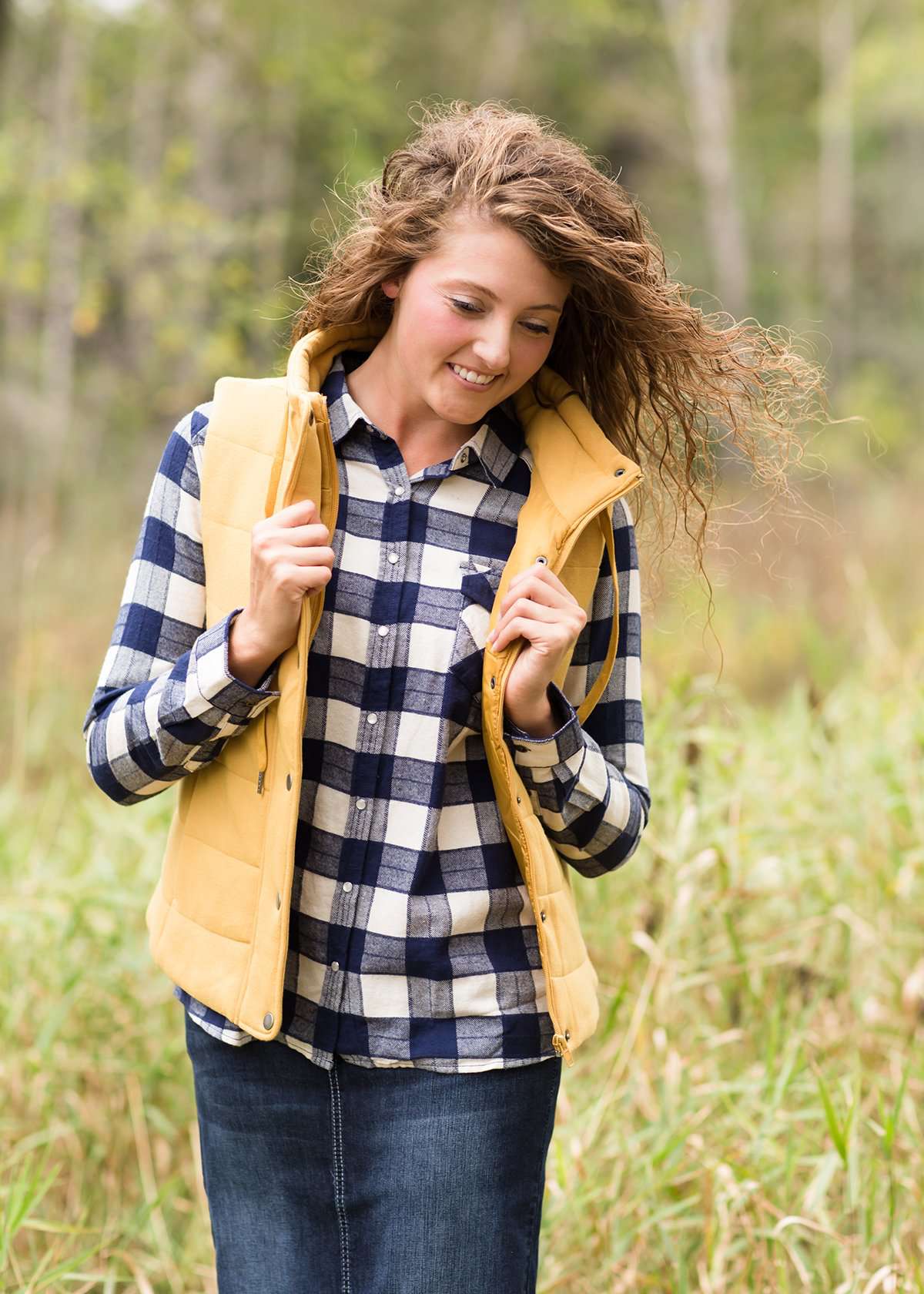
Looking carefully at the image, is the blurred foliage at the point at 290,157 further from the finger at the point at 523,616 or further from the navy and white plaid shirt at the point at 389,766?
the finger at the point at 523,616

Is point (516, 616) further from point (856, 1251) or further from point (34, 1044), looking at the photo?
point (34, 1044)

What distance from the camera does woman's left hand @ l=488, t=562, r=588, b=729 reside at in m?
1.55

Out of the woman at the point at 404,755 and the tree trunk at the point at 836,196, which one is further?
the tree trunk at the point at 836,196

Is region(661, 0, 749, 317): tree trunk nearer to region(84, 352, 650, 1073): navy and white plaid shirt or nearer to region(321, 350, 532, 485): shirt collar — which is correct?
region(321, 350, 532, 485): shirt collar

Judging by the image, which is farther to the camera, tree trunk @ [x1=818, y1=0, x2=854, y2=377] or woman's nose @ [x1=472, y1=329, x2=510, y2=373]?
Answer: tree trunk @ [x1=818, y1=0, x2=854, y2=377]

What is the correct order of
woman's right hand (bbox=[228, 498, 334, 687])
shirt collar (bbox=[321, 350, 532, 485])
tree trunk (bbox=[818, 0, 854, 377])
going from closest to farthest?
woman's right hand (bbox=[228, 498, 334, 687]) → shirt collar (bbox=[321, 350, 532, 485]) → tree trunk (bbox=[818, 0, 854, 377])

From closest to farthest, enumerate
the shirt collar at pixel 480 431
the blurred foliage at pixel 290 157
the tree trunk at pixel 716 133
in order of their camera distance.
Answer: the shirt collar at pixel 480 431 → the blurred foliage at pixel 290 157 → the tree trunk at pixel 716 133

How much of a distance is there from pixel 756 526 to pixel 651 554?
909 centimetres

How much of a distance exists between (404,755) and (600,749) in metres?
0.31

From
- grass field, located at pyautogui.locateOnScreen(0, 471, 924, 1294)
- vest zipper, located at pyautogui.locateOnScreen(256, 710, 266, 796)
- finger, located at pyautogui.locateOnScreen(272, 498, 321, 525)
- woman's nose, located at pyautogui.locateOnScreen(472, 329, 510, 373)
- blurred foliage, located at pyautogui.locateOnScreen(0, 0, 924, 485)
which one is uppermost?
blurred foliage, located at pyautogui.locateOnScreen(0, 0, 924, 485)

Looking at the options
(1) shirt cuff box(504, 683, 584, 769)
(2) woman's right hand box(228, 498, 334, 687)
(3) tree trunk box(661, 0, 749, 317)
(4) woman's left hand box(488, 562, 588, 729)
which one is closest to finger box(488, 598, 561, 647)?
(4) woman's left hand box(488, 562, 588, 729)

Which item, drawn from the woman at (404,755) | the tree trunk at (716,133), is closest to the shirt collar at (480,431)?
the woman at (404,755)

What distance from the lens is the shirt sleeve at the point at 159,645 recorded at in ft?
5.22

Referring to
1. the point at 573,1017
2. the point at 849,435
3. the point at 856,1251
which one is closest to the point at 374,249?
the point at 573,1017
